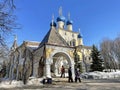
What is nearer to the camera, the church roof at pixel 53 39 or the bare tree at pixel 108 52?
the church roof at pixel 53 39

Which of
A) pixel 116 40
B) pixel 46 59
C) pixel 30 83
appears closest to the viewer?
pixel 30 83

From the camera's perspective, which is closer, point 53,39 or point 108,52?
point 53,39

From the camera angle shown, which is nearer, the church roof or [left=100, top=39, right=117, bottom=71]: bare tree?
the church roof

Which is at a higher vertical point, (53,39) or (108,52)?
(108,52)

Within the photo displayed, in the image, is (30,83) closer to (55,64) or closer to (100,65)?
(55,64)

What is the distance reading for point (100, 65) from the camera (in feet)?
141

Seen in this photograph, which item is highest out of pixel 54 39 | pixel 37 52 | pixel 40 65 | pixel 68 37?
pixel 68 37

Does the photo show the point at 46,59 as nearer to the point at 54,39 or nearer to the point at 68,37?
the point at 54,39

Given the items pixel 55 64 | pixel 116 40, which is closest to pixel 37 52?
pixel 55 64

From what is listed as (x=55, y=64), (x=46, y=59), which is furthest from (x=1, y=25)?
(x=55, y=64)

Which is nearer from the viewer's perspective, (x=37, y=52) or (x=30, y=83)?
(x=30, y=83)

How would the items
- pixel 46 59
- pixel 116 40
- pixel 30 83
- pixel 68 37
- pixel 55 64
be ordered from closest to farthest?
pixel 30 83 < pixel 46 59 < pixel 55 64 < pixel 116 40 < pixel 68 37

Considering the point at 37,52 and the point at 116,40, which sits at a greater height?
the point at 116,40

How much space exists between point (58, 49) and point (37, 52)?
292 cm
